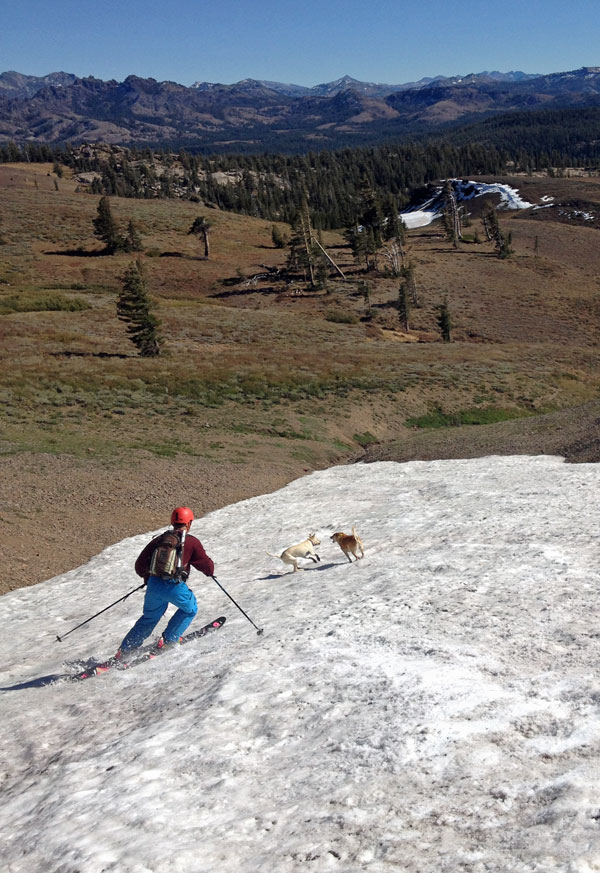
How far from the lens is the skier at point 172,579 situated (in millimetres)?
10938

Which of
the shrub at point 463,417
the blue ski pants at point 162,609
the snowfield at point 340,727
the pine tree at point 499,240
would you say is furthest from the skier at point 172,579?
the pine tree at point 499,240

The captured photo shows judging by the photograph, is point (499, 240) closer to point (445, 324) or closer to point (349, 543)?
point (445, 324)

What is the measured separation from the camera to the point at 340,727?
25.3 ft

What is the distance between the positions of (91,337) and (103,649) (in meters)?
50.0

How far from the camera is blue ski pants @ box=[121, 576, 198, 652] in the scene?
36.3 feet

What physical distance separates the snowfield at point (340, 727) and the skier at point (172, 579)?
2.47ft

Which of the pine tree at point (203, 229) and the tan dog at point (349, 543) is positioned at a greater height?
the pine tree at point (203, 229)

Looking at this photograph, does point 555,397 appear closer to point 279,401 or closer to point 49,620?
point 279,401

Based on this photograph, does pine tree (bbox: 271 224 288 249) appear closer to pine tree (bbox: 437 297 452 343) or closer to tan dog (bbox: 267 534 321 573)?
pine tree (bbox: 437 297 452 343)

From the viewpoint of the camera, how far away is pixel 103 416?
116 ft

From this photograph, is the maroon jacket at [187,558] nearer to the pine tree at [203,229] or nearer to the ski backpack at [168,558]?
the ski backpack at [168,558]

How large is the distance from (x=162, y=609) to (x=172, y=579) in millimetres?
950

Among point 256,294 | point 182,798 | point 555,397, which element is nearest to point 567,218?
point 256,294

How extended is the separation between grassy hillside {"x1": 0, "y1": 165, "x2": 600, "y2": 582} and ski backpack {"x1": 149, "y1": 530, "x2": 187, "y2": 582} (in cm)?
1043
